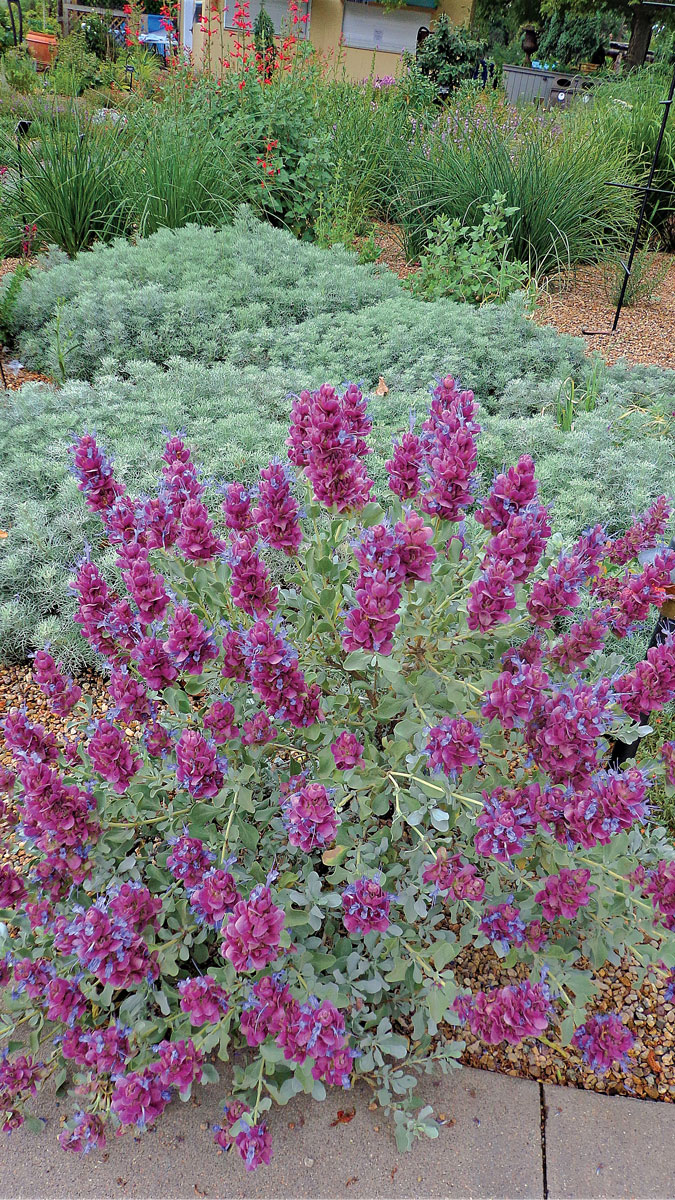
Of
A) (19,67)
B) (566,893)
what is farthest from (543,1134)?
(19,67)

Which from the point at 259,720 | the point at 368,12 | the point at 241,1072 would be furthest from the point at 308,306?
the point at 368,12

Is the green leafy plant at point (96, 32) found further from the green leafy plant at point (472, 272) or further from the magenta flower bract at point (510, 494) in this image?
the magenta flower bract at point (510, 494)

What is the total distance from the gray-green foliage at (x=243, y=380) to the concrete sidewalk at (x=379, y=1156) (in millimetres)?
1464

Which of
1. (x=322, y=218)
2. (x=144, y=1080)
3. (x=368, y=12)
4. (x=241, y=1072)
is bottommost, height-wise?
(x=241, y=1072)

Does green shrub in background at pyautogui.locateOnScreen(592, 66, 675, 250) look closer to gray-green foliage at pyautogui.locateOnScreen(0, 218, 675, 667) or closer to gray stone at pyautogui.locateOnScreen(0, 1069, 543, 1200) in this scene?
gray-green foliage at pyautogui.locateOnScreen(0, 218, 675, 667)

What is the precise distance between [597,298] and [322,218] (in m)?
2.40

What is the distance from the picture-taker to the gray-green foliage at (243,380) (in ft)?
9.78

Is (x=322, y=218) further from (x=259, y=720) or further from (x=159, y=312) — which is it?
(x=259, y=720)

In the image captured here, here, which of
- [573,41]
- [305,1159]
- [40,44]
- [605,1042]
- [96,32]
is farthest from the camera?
[573,41]

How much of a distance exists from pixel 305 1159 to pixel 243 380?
10.5 ft

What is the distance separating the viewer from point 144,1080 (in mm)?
1305

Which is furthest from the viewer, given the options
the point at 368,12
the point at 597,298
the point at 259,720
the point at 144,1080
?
the point at 368,12

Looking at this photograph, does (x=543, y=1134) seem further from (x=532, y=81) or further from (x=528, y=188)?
(x=532, y=81)

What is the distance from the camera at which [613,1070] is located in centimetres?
169
